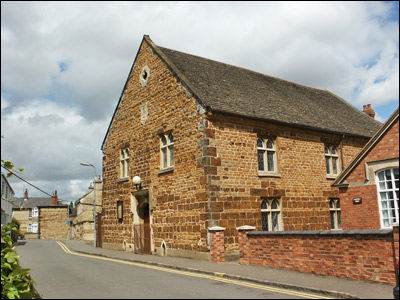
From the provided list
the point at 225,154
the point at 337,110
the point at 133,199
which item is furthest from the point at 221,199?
the point at 337,110

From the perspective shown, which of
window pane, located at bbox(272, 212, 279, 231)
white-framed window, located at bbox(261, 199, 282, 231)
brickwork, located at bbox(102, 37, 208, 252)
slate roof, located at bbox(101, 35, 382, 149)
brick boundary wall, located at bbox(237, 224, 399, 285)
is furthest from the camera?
slate roof, located at bbox(101, 35, 382, 149)

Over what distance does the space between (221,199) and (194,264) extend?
282 centimetres

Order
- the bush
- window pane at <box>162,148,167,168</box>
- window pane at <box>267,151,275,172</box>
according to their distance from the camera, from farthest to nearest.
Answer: window pane at <box>162,148,167,168</box> < window pane at <box>267,151,275,172</box> < the bush

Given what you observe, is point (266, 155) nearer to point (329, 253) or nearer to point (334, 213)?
point (334, 213)

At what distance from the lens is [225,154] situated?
51.5 ft

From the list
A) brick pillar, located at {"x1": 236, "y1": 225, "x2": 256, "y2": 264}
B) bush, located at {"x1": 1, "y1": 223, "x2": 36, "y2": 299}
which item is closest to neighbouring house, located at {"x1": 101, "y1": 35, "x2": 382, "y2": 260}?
brick pillar, located at {"x1": 236, "y1": 225, "x2": 256, "y2": 264}

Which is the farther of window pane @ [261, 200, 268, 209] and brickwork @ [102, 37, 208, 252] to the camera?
window pane @ [261, 200, 268, 209]

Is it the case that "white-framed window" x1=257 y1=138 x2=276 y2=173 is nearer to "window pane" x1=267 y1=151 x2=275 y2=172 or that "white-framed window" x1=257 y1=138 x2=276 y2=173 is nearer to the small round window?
"window pane" x1=267 y1=151 x2=275 y2=172

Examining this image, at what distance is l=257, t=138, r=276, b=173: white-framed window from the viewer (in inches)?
677

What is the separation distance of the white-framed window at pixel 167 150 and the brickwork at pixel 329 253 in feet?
20.4

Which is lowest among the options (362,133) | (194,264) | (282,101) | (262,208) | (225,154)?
(194,264)

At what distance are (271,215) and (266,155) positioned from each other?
8.88ft

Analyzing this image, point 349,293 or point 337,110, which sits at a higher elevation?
point 337,110

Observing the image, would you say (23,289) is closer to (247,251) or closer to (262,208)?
(247,251)
